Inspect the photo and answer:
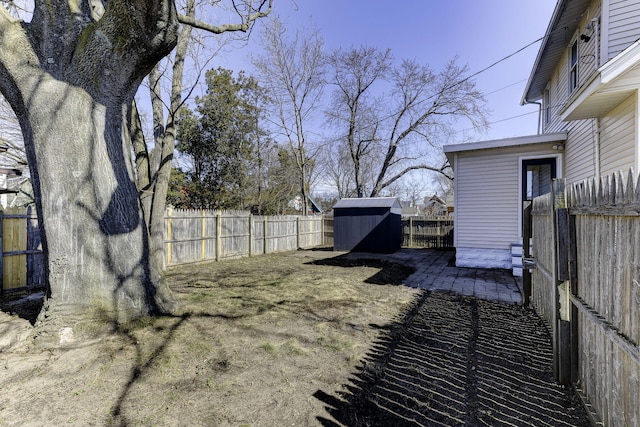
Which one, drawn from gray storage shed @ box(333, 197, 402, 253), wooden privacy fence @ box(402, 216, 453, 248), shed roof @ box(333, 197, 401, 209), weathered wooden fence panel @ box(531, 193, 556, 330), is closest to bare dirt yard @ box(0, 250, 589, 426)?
weathered wooden fence panel @ box(531, 193, 556, 330)

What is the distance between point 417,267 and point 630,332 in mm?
7215

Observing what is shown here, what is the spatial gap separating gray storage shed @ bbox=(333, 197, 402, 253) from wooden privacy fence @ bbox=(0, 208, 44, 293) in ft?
30.5

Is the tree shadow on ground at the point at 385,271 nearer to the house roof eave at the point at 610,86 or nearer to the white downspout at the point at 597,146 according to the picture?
the white downspout at the point at 597,146

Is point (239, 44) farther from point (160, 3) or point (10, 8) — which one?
point (160, 3)

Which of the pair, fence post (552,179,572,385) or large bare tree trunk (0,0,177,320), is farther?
large bare tree trunk (0,0,177,320)

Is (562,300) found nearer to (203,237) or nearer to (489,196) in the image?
(489,196)

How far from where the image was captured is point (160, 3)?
2.75 m

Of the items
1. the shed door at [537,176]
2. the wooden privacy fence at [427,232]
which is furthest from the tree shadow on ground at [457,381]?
the wooden privacy fence at [427,232]

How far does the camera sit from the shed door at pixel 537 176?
7594 mm

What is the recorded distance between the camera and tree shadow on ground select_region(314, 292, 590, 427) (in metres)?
2.03

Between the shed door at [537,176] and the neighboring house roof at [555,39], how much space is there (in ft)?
8.03

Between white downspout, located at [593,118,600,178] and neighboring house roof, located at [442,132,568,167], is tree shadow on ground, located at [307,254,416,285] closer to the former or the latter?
neighboring house roof, located at [442,132,568,167]

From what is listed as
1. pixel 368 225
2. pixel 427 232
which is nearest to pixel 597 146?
pixel 368 225

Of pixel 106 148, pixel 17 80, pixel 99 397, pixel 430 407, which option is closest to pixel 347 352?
pixel 430 407
